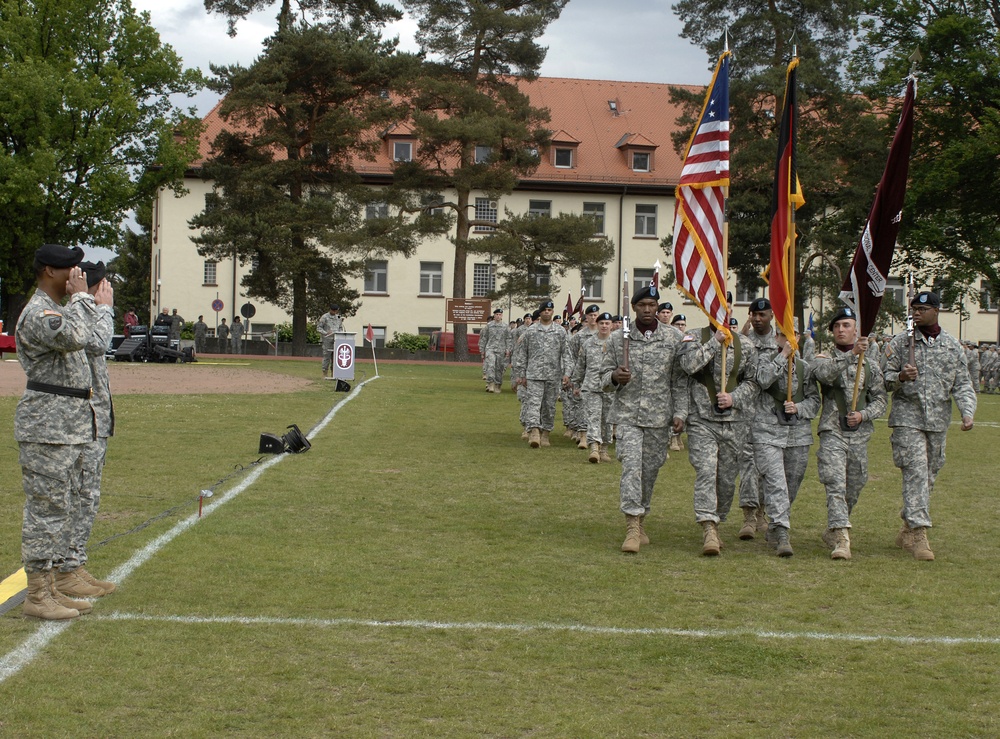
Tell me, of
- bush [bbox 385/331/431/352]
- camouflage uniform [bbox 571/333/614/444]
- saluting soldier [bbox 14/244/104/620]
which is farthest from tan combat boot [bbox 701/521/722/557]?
bush [bbox 385/331/431/352]

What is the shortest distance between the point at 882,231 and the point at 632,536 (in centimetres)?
332

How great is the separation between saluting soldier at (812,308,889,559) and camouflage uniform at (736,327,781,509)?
0.40 meters

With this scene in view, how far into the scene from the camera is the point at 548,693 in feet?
18.0

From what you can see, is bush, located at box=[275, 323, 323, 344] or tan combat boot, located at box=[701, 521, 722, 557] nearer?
tan combat boot, located at box=[701, 521, 722, 557]

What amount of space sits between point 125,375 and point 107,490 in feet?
69.0

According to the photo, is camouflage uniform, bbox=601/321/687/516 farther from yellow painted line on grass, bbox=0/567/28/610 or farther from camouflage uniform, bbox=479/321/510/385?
camouflage uniform, bbox=479/321/510/385

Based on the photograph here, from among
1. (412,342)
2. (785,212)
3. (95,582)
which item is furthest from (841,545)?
(412,342)

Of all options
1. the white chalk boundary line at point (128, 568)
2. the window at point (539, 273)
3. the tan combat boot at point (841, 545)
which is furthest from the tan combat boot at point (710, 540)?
the window at point (539, 273)

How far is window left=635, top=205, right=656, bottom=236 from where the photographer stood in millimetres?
66062

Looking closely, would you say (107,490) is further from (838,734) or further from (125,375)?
(125,375)

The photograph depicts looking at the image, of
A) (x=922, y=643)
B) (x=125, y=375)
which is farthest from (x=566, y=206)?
(x=922, y=643)

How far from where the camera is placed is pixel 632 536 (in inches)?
361

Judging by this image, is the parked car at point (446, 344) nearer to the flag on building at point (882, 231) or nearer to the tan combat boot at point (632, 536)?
the flag on building at point (882, 231)

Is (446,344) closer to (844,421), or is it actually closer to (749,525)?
(749,525)
